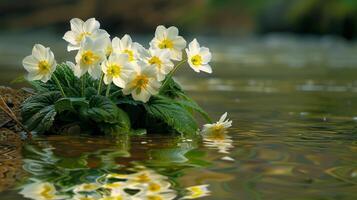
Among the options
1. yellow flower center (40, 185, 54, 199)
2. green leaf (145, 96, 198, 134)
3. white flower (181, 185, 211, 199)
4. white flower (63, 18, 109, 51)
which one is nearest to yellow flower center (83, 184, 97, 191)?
yellow flower center (40, 185, 54, 199)

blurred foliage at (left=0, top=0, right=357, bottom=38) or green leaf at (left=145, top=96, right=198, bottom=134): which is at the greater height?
blurred foliage at (left=0, top=0, right=357, bottom=38)

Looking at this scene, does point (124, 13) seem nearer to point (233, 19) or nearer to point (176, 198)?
point (233, 19)

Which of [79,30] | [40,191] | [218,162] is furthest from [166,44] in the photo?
[40,191]

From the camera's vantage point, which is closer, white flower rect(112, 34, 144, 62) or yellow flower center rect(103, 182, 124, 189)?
yellow flower center rect(103, 182, 124, 189)

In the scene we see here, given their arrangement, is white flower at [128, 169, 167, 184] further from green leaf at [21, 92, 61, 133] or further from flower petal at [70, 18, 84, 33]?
flower petal at [70, 18, 84, 33]

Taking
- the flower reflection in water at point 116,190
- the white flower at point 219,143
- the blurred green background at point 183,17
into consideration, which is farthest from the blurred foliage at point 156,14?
the flower reflection in water at point 116,190

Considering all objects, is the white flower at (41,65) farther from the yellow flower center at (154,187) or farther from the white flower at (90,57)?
the yellow flower center at (154,187)

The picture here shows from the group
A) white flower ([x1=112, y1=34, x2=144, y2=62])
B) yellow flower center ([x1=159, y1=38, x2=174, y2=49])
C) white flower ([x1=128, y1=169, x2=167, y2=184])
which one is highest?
yellow flower center ([x1=159, y1=38, x2=174, y2=49])
